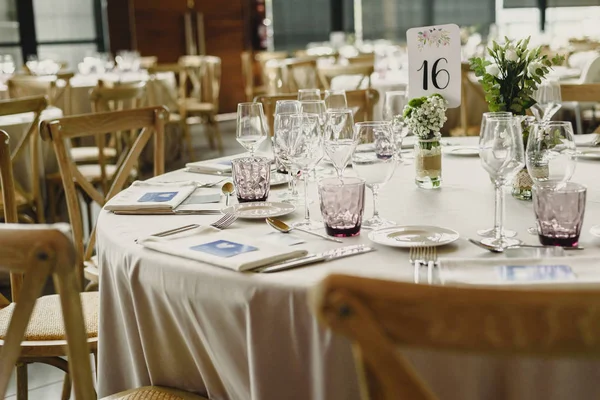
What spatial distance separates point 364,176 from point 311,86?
19.1 feet

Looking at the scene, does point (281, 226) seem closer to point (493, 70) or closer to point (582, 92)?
point (493, 70)

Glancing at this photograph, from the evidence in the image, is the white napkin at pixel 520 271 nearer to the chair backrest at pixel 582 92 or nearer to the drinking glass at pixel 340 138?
the drinking glass at pixel 340 138

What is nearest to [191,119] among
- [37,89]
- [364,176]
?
[37,89]

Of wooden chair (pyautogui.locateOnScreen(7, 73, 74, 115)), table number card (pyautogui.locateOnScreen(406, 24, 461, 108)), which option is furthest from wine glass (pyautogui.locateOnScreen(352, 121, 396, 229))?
wooden chair (pyautogui.locateOnScreen(7, 73, 74, 115))

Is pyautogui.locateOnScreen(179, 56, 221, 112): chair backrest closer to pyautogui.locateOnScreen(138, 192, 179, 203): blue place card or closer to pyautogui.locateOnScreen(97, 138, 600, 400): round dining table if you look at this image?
pyautogui.locateOnScreen(138, 192, 179, 203): blue place card

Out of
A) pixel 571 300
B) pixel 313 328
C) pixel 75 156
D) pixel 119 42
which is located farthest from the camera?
pixel 119 42

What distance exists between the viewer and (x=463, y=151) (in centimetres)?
245

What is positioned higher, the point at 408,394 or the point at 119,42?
the point at 119,42

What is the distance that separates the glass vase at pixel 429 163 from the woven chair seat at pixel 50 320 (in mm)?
904

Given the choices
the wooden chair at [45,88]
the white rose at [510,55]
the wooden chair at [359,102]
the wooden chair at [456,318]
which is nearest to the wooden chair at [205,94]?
the wooden chair at [45,88]

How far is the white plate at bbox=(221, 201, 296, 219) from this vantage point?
1722mm

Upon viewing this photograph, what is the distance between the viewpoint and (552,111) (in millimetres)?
2582

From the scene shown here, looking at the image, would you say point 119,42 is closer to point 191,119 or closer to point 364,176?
point 191,119

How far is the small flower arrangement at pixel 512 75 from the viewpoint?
6.17 ft
